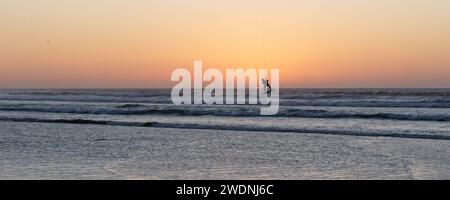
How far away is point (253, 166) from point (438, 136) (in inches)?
305

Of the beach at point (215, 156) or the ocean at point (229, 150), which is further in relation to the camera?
the ocean at point (229, 150)

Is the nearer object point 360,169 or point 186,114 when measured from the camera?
point 360,169

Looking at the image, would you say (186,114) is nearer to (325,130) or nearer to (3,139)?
(325,130)

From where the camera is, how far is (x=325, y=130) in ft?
65.2

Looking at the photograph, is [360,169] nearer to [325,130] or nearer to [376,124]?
[325,130]

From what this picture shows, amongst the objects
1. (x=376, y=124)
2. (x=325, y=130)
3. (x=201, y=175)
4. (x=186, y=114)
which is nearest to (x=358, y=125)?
(x=376, y=124)

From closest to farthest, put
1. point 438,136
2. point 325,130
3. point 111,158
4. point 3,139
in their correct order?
point 111,158 → point 3,139 → point 438,136 → point 325,130

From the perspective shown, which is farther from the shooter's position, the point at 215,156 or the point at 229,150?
the point at 229,150

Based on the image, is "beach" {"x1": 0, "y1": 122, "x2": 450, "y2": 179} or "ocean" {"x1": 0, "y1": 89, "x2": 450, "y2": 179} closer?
"beach" {"x1": 0, "y1": 122, "x2": 450, "y2": 179}
